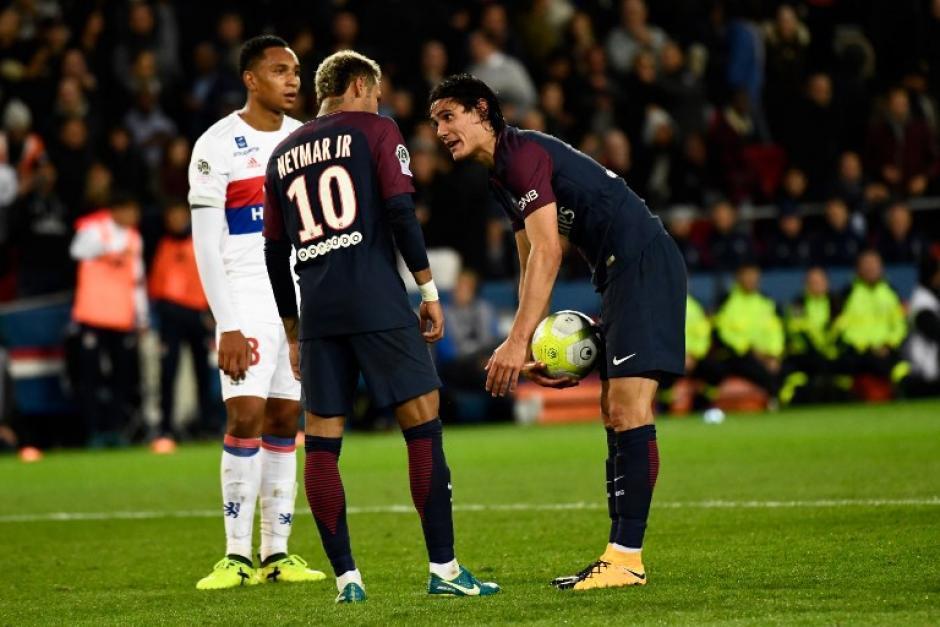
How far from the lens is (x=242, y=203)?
26.9 feet

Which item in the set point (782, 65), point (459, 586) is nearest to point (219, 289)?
point (459, 586)

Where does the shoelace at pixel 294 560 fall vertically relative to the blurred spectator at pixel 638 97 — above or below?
Answer: below

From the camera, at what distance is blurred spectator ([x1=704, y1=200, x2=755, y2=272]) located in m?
19.5

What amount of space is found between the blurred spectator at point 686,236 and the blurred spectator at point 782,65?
115 inches

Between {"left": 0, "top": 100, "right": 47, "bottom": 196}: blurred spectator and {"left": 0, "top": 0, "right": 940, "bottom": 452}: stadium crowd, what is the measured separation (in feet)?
0.07

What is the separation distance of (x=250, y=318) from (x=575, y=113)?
13.0 meters

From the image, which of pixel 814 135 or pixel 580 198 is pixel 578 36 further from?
pixel 580 198

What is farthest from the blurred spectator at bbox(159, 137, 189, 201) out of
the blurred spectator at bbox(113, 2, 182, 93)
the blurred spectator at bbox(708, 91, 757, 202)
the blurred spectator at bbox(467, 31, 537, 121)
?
the blurred spectator at bbox(708, 91, 757, 202)

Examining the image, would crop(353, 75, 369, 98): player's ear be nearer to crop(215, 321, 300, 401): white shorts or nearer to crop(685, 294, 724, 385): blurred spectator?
crop(215, 321, 300, 401): white shorts

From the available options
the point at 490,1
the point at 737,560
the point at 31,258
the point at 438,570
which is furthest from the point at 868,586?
the point at 490,1

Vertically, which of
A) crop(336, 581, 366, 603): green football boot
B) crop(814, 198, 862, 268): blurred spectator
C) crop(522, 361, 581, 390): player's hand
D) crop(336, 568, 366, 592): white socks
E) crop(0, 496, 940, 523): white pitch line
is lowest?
crop(0, 496, 940, 523): white pitch line

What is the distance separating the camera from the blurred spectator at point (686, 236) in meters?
19.5

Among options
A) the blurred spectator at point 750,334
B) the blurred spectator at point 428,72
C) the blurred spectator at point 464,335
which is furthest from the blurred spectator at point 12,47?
the blurred spectator at point 750,334

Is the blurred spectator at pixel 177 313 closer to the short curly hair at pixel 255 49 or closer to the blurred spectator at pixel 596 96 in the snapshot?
the blurred spectator at pixel 596 96
